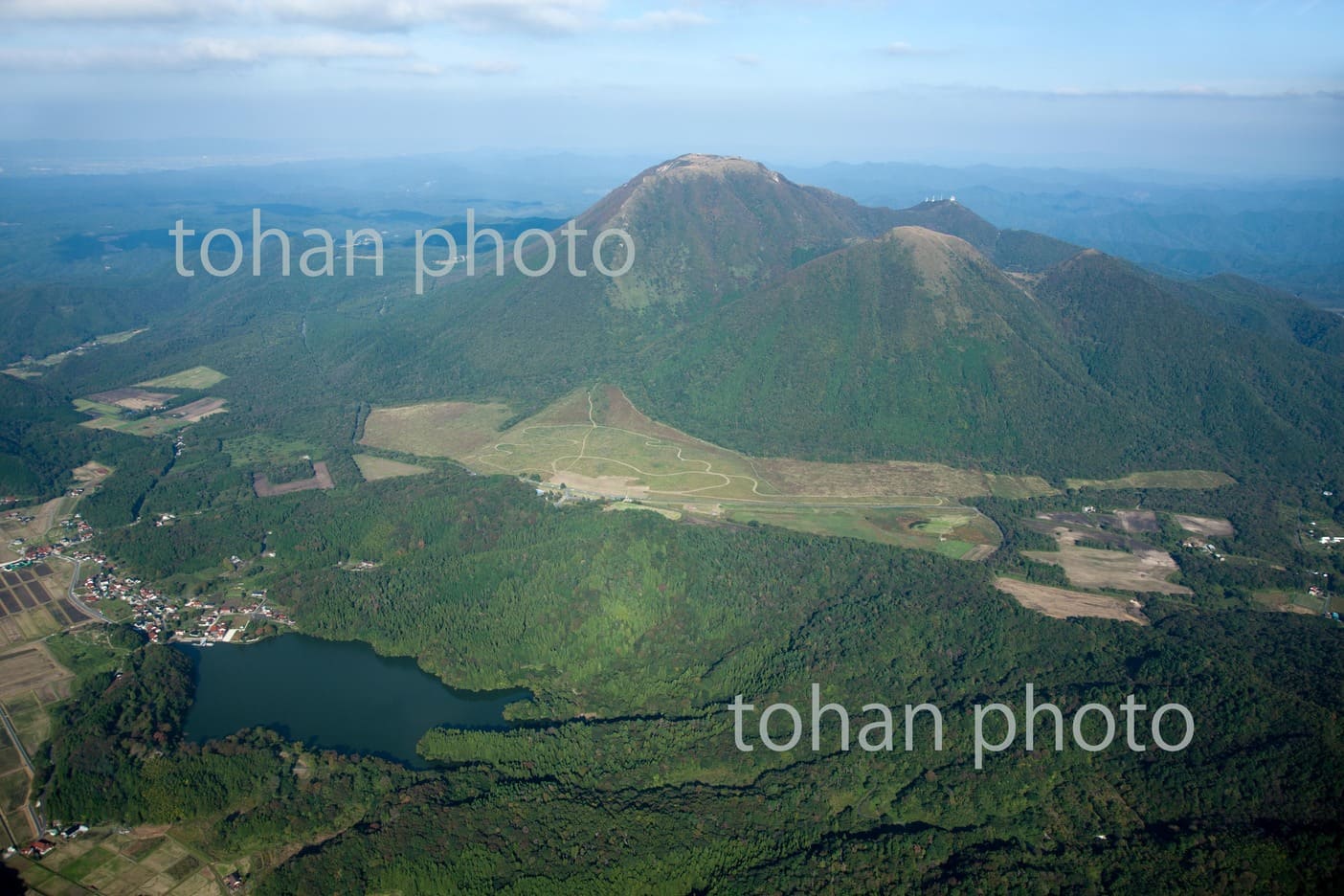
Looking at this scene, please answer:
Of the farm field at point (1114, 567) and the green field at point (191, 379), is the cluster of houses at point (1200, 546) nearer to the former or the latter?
the farm field at point (1114, 567)

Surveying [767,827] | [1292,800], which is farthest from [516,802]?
[1292,800]

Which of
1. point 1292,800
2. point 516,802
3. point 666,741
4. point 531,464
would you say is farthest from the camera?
point 531,464

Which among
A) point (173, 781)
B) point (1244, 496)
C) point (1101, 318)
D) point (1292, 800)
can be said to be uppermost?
point (1101, 318)

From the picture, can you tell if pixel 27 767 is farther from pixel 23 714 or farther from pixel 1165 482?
pixel 1165 482

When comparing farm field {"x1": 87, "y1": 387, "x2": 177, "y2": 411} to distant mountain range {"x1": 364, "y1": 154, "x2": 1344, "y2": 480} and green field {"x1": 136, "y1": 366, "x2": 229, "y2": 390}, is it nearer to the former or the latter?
green field {"x1": 136, "y1": 366, "x2": 229, "y2": 390}

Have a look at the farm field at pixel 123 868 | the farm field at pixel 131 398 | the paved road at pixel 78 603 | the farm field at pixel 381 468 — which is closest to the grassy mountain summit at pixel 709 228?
the farm field at pixel 381 468

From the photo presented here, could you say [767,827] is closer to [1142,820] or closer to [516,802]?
[516,802]

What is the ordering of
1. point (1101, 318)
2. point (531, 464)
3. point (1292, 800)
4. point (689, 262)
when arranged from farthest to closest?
point (689, 262)
point (1101, 318)
point (531, 464)
point (1292, 800)
